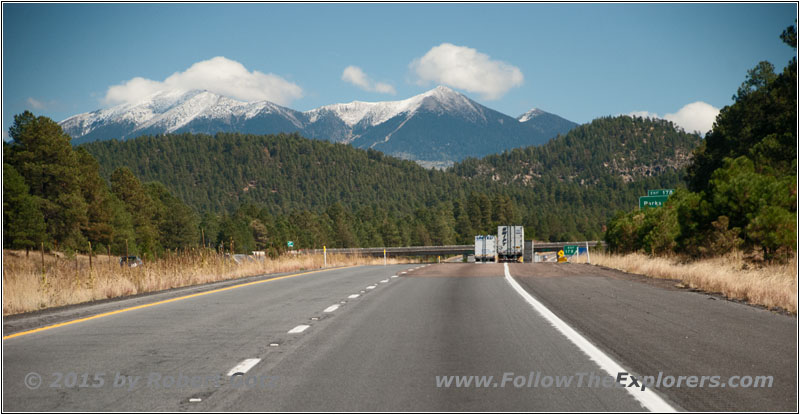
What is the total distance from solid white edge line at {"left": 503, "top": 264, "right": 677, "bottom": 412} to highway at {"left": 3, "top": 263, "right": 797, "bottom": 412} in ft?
0.08

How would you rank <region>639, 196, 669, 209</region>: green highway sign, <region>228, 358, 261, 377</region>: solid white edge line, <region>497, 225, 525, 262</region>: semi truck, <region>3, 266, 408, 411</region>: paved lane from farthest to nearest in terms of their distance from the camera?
1. <region>497, 225, 525, 262</region>: semi truck
2. <region>639, 196, 669, 209</region>: green highway sign
3. <region>228, 358, 261, 377</region>: solid white edge line
4. <region>3, 266, 408, 411</region>: paved lane

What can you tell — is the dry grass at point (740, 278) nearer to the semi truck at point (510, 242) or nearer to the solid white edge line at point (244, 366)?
the solid white edge line at point (244, 366)

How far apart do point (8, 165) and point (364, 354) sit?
8272 centimetres

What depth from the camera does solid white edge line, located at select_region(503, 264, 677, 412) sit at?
18.6ft

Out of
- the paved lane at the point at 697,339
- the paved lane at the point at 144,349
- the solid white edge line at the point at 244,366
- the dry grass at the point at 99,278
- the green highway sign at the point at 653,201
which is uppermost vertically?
the green highway sign at the point at 653,201

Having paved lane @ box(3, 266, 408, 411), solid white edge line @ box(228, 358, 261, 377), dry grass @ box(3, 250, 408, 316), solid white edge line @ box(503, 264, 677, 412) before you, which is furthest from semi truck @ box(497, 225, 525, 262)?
solid white edge line @ box(228, 358, 261, 377)

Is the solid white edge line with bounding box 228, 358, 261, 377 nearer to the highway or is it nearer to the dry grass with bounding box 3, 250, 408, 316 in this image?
the highway

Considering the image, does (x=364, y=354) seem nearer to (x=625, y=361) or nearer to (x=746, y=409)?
(x=625, y=361)

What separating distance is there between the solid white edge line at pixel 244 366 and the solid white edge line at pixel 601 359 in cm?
351

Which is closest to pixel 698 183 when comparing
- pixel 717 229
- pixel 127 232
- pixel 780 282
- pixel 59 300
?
pixel 717 229

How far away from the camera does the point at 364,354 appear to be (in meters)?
8.09

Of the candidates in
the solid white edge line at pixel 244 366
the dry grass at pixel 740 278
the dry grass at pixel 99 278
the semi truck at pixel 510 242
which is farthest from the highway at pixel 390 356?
the semi truck at pixel 510 242

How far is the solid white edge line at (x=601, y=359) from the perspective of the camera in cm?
566

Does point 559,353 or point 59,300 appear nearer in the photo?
point 559,353
